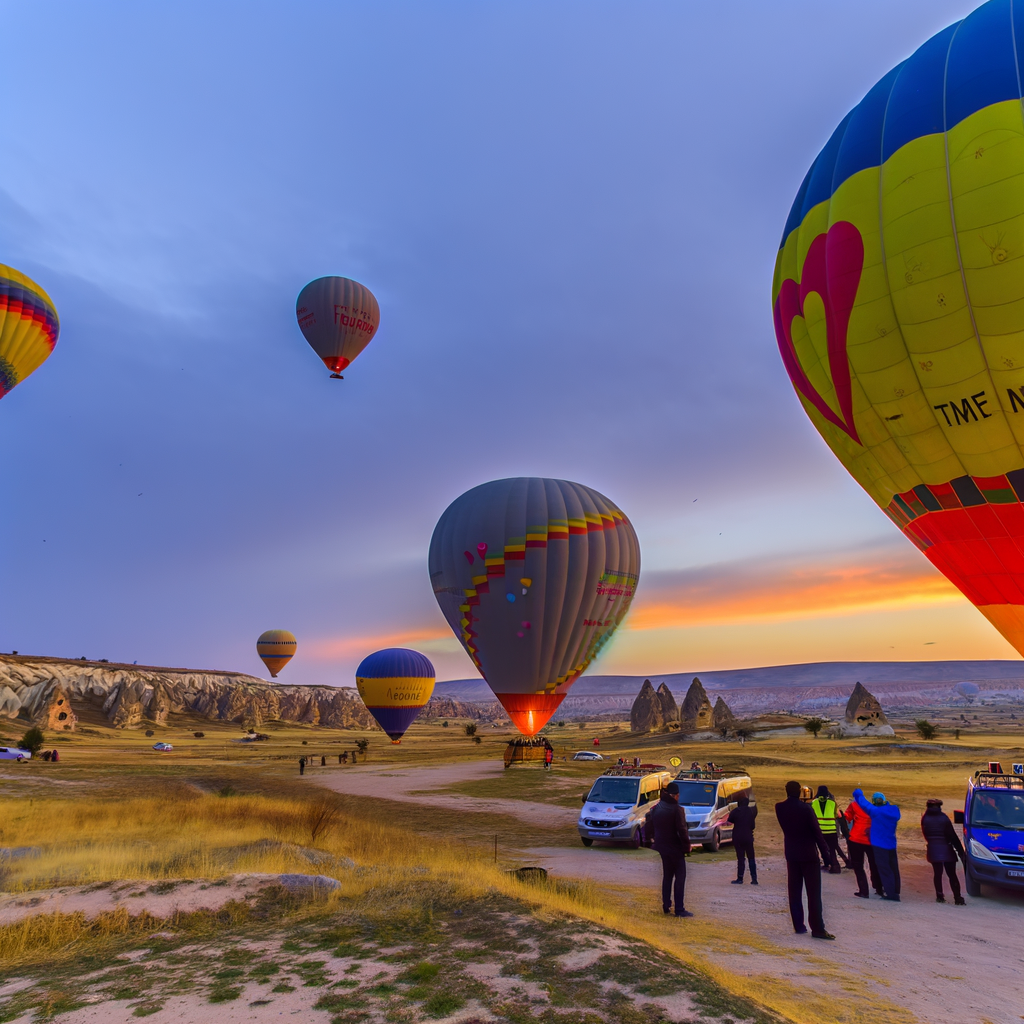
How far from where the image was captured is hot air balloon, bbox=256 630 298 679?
119 metres

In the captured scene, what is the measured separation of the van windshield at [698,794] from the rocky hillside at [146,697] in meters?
91.3

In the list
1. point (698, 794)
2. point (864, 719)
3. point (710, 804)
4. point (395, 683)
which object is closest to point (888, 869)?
point (710, 804)

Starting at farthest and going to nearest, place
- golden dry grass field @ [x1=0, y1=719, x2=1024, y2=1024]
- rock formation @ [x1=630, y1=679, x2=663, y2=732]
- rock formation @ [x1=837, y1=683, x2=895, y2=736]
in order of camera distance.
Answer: rock formation @ [x1=630, y1=679, x2=663, y2=732] → rock formation @ [x1=837, y1=683, x2=895, y2=736] → golden dry grass field @ [x1=0, y1=719, x2=1024, y2=1024]

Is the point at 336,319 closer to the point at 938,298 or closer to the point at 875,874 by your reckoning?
the point at 938,298

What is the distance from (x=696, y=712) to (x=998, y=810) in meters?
71.5

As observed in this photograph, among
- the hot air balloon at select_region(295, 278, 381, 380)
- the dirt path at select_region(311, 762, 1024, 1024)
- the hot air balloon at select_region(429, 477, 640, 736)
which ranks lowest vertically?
the dirt path at select_region(311, 762, 1024, 1024)

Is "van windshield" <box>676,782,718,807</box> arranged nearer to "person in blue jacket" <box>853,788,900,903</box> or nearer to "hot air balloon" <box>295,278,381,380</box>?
"person in blue jacket" <box>853,788,900,903</box>

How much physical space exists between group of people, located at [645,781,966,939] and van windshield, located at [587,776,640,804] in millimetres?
4751

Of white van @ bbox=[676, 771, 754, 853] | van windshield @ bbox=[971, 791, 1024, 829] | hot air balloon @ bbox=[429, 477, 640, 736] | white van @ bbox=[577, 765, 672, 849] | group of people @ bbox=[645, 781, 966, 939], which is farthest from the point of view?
hot air balloon @ bbox=[429, 477, 640, 736]

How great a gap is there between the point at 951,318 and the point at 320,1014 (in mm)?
16417

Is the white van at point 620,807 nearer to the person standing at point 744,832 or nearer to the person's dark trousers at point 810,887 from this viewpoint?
the person standing at point 744,832

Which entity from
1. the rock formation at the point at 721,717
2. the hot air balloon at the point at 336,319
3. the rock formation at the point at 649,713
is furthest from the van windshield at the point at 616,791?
the rock formation at the point at 649,713

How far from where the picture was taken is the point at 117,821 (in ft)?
61.1

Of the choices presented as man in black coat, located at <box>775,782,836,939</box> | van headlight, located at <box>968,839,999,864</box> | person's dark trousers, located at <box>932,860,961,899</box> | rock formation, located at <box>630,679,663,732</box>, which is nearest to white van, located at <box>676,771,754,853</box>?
person's dark trousers, located at <box>932,860,961,899</box>
